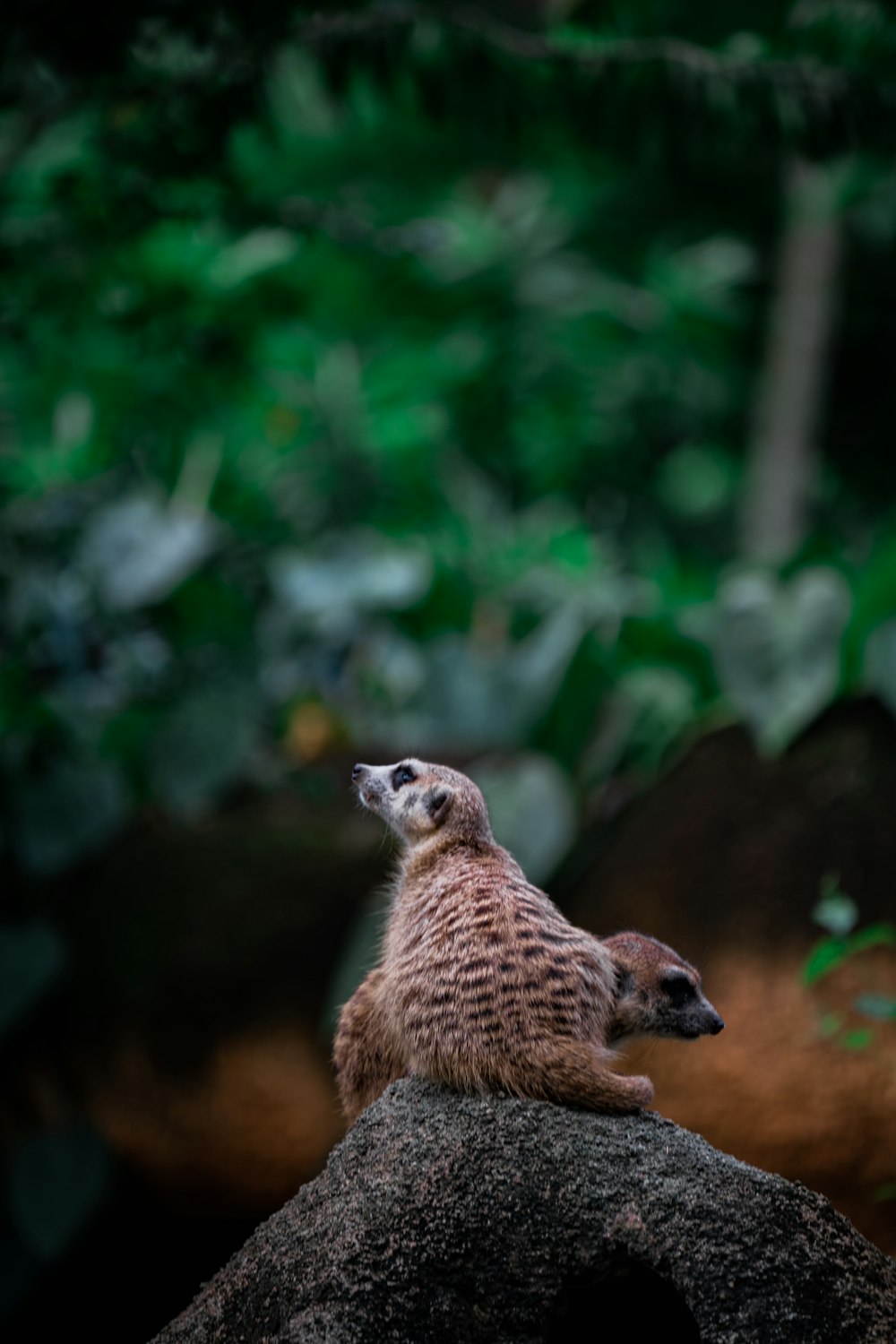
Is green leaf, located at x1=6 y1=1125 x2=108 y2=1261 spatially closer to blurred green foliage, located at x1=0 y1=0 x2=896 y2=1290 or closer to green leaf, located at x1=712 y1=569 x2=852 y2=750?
blurred green foliage, located at x1=0 y1=0 x2=896 y2=1290

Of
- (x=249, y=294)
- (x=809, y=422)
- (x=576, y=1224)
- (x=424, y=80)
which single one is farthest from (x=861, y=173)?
(x=576, y=1224)

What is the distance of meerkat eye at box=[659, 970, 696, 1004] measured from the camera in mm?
1345

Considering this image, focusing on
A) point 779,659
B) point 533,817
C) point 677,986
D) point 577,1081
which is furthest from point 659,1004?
point 779,659

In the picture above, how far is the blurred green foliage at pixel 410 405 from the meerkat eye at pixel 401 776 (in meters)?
1.43

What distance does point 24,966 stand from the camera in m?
3.34

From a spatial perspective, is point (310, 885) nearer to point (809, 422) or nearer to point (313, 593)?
point (313, 593)

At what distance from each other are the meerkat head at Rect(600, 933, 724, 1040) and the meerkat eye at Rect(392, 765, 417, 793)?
1.12 feet

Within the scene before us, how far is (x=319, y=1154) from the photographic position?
327 centimetres

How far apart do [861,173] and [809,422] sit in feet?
4.19

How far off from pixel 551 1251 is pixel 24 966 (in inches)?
98.4

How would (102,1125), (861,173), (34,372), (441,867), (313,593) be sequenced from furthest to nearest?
(861,173) < (34,372) < (313,593) < (102,1125) < (441,867)

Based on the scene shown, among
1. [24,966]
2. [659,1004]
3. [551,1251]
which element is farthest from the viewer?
[24,966]

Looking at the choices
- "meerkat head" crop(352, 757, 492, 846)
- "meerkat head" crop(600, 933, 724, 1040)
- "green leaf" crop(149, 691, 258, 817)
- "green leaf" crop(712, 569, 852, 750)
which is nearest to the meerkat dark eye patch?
"meerkat head" crop(352, 757, 492, 846)

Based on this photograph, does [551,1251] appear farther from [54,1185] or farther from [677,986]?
[54,1185]
